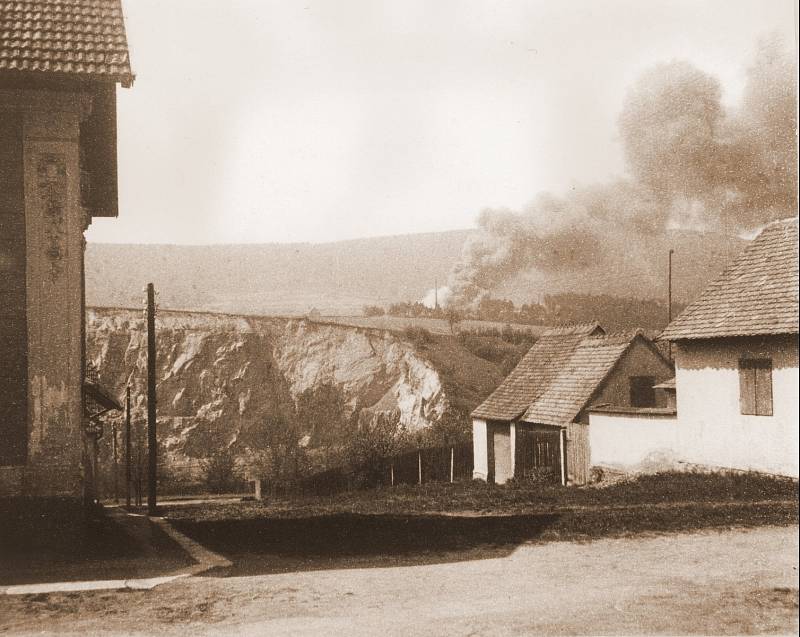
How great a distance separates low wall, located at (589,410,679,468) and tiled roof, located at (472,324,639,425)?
1.49 meters

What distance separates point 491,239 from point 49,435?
29.1m

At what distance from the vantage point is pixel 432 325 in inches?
2367

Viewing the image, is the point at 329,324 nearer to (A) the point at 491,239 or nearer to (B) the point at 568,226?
(A) the point at 491,239

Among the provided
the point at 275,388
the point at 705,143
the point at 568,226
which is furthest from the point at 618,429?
the point at 275,388

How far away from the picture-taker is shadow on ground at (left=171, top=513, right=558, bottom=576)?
369 inches

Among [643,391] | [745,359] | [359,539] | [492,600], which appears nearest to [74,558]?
[359,539]

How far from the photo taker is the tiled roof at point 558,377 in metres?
24.0

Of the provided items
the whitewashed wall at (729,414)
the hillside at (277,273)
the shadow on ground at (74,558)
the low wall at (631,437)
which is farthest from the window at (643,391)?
the hillside at (277,273)

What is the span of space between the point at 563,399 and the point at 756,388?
14.0m

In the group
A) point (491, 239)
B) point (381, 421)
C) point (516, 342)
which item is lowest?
point (381, 421)

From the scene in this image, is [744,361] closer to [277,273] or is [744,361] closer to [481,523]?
[481,523]

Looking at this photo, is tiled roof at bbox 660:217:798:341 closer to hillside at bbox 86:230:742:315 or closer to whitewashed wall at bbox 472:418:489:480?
whitewashed wall at bbox 472:418:489:480

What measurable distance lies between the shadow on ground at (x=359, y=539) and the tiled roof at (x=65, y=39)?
20.7 feet

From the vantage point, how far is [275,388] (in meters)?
51.9
